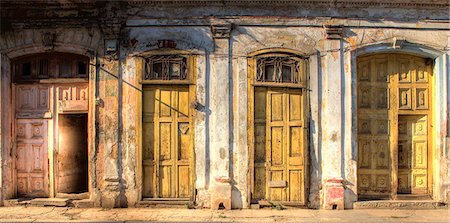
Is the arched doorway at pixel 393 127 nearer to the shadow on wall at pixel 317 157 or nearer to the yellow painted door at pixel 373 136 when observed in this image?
the yellow painted door at pixel 373 136

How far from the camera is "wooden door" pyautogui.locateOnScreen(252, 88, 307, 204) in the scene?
8.40 meters

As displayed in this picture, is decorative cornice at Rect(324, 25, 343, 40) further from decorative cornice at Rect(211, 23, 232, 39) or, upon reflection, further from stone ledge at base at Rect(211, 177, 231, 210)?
stone ledge at base at Rect(211, 177, 231, 210)

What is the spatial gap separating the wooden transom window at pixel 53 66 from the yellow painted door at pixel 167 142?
4.76 feet

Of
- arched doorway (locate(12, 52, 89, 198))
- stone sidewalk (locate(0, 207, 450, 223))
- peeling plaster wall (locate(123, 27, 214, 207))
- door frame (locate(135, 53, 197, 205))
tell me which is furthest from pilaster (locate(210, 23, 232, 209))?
arched doorway (locate(12, 52, 89, 198))

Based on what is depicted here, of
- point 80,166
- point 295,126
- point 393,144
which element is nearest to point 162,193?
point 80,166

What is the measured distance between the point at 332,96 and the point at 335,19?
1477mm

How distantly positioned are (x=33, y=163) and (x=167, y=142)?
2780 millimetres

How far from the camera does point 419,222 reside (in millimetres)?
7512

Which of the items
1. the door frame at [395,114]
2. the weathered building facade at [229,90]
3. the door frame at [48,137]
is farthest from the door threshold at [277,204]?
the door frame at [48,137]

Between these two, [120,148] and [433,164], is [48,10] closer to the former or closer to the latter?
[120,148]

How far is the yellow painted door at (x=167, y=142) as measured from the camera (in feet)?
27.7

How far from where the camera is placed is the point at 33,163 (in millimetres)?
8797

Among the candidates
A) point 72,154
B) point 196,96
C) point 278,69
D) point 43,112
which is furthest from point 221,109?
point 43,112

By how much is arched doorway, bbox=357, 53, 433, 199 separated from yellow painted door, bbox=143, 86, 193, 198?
3416mm
